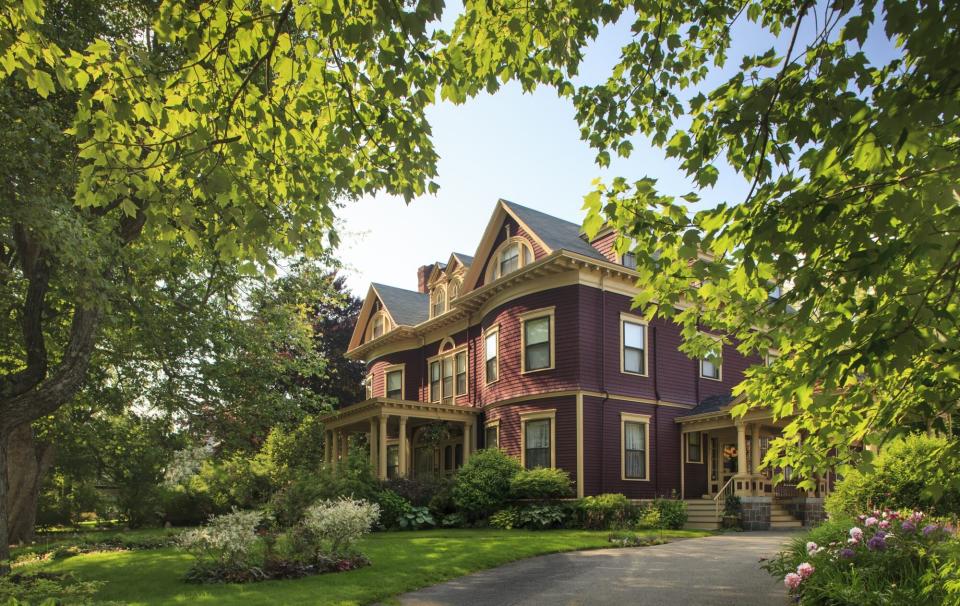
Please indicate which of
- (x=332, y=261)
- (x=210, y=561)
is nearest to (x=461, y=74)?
(x=210, y=561)

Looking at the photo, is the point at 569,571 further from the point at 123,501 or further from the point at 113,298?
the point at 123,501

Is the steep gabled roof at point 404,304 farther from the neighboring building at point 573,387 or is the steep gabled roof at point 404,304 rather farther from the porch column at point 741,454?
→ the porch column at point 741,454

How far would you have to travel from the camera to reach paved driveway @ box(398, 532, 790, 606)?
903cm

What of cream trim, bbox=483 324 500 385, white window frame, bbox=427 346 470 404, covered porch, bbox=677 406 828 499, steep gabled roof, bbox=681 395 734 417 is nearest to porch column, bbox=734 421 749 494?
covered porch, bbox=677 406 828 499

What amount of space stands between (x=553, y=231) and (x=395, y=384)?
11.3 m

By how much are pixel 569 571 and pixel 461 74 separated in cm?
778

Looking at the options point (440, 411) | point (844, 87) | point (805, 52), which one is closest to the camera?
point (844, 87)

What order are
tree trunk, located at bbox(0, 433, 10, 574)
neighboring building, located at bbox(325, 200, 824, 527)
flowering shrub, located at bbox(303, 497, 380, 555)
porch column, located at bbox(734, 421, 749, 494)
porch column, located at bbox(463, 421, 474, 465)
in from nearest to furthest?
tree trunk, located at bbox(0, 433, 10, 574) < flowering shrub, located at bbox(303, 497, 380, 555) < porch column, located at bbox(734, 421, 749, 494) < neighboring building, located at bbox(325, 200, 824, 527) < porch column, located at bbox(463, 421, 474, 465)

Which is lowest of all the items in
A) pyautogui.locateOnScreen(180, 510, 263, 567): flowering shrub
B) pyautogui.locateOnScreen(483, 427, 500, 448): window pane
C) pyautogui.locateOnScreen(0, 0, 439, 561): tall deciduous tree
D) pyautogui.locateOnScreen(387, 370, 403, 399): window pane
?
pyautogui.locateOnScreen(180, 510, 263, 567): flowering shrub

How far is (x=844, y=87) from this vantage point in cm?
512

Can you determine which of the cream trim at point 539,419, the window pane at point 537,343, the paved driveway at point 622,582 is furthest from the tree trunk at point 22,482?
the window pane at point 537,343

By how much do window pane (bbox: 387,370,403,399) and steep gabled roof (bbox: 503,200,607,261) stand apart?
10066mm

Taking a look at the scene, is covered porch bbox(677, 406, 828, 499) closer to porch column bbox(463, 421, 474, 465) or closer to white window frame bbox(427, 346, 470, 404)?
porch column bbox(463, 421, 474, 465)

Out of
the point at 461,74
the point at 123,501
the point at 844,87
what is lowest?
the point at 123,501
